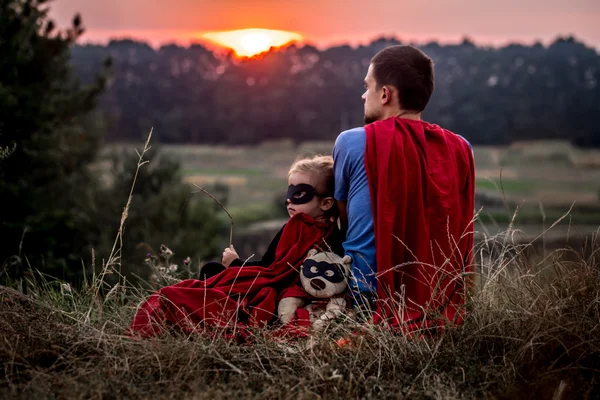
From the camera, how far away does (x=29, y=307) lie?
12.4 feet

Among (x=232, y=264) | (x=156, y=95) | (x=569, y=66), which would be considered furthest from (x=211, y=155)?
(x=232, y=264)

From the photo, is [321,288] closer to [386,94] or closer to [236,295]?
[236,295]

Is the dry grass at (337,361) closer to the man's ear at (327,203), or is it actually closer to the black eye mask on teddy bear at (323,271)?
the black eye mask on teddy bear at (323,271)

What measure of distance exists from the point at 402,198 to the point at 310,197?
1.70 feet

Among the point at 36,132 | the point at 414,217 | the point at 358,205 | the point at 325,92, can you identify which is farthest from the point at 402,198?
→ the point at 325,92

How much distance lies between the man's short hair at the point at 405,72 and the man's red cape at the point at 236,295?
0.83 m

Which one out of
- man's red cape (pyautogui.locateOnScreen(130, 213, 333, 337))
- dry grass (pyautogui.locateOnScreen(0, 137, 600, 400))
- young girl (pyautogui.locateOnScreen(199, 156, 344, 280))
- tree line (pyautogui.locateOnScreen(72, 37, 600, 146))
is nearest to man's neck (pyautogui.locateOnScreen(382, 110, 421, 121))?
young girl (pyautogui.locateOnScreen(199, 156, 344, 280))

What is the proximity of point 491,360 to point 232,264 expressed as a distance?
59.4 inches

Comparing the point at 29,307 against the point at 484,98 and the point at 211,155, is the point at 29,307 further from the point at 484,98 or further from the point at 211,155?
the point at 211,155

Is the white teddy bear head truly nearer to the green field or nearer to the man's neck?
the man's neck

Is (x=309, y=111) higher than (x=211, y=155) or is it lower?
higher

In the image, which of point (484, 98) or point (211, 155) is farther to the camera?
point (211, 155)

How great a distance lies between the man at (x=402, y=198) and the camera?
363 centimetres

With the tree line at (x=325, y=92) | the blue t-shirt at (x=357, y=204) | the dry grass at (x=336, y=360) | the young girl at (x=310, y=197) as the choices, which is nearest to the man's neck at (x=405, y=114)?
the blue t-shirt at (x=357, y=204)
